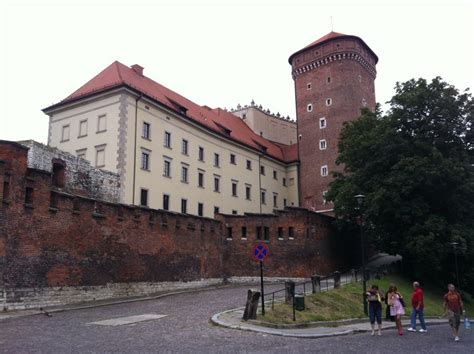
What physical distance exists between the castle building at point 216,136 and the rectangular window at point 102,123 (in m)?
0.07

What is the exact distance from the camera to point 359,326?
16297 millimetres

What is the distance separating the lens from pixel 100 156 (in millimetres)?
36281

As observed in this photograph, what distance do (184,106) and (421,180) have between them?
22448 millimetres

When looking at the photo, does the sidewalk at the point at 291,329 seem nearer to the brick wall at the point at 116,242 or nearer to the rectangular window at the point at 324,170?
the brick wall at the point at 116,242

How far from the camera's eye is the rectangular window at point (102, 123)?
120 feet

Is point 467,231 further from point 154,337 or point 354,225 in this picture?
point 154,337

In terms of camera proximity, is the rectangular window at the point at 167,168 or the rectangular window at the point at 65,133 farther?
the rectangular window at the point at 167,168

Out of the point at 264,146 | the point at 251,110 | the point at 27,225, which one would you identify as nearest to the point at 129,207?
the point at 27,225

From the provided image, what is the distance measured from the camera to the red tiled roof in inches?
1512

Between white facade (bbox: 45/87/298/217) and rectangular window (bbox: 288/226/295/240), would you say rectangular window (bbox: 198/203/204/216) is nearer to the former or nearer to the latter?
white facade (bbox: 45/87/298/217)

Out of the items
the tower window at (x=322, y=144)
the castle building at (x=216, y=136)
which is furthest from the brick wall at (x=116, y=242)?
the tower window at (x=322, y=144)

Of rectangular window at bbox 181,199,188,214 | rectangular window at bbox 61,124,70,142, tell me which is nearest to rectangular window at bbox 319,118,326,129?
rectangular window at bbox 181,199,188,214

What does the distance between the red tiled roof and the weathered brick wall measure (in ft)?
23.1

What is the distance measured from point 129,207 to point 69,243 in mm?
4265
